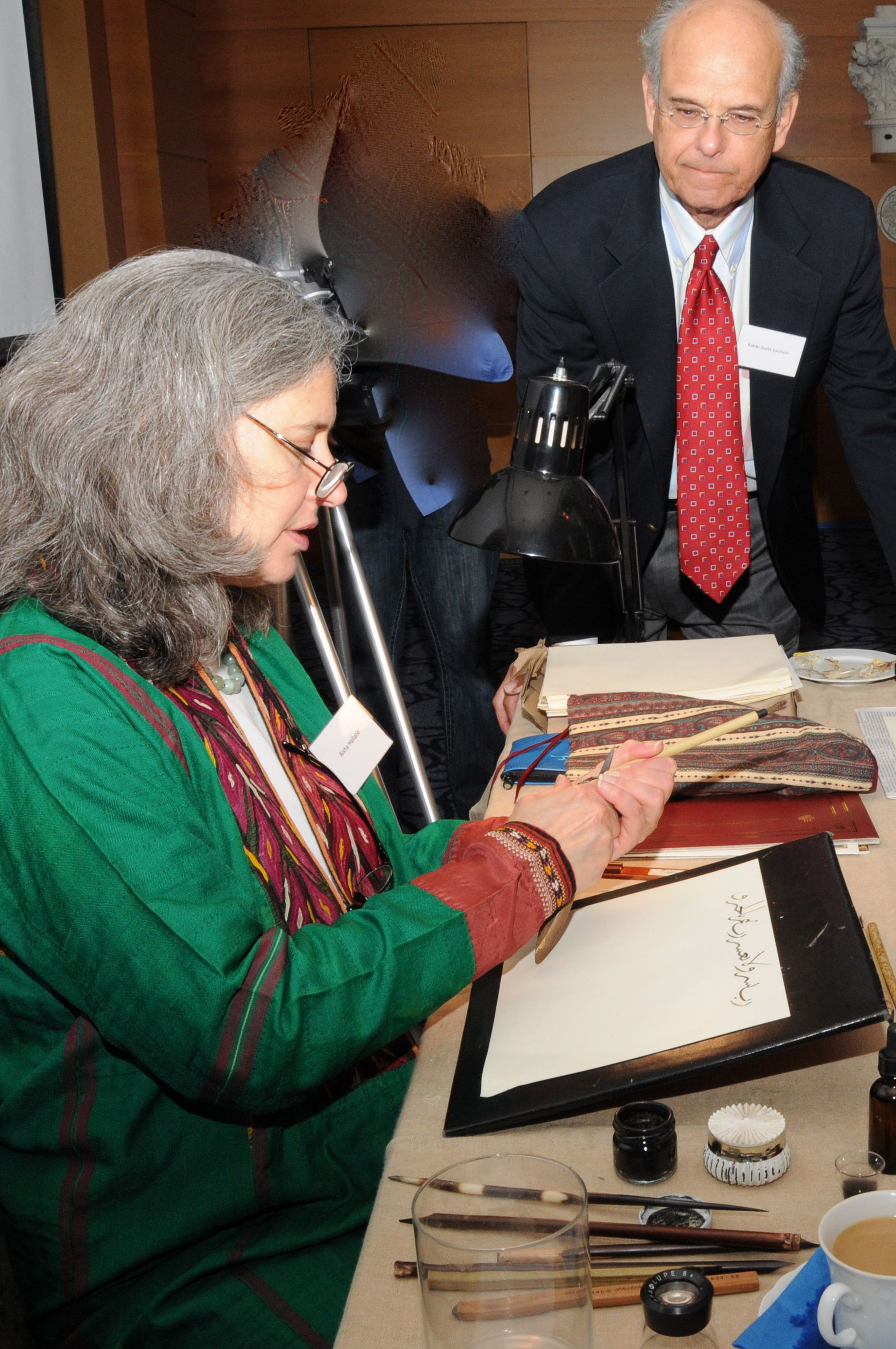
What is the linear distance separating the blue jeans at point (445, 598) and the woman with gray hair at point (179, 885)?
1618mm

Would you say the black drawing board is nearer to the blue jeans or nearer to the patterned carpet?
the blue jeans

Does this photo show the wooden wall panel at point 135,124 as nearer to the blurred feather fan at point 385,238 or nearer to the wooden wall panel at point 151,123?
the wooden wall panel at point 151,123

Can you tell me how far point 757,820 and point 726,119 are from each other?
4.06 feet

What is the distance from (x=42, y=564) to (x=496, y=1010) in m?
0.55

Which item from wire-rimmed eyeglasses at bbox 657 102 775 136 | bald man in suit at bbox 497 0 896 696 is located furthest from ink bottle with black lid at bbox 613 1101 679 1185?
wire-rimmed eyeglasses at bbox 657 102 775 136

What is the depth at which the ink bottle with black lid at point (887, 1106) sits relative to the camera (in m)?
0.82

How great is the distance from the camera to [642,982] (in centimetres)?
102

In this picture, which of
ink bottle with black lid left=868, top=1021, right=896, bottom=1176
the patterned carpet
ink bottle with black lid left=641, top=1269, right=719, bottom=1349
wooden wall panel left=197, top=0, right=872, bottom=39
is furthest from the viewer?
wooden wall panel left=197, top=0, right=872, bottom=39

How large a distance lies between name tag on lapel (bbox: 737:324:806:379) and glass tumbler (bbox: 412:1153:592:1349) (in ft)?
6.01

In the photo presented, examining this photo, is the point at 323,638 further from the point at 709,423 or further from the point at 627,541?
the point at 709,423

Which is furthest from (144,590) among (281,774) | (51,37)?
(51,37)

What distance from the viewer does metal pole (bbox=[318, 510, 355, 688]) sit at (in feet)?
8.38

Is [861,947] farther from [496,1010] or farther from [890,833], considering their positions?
[890,833]

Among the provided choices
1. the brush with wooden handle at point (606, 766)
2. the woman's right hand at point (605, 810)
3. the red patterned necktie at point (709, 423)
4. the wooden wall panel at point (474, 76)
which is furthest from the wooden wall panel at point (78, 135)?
the woman's right hand at point (605, 810)
